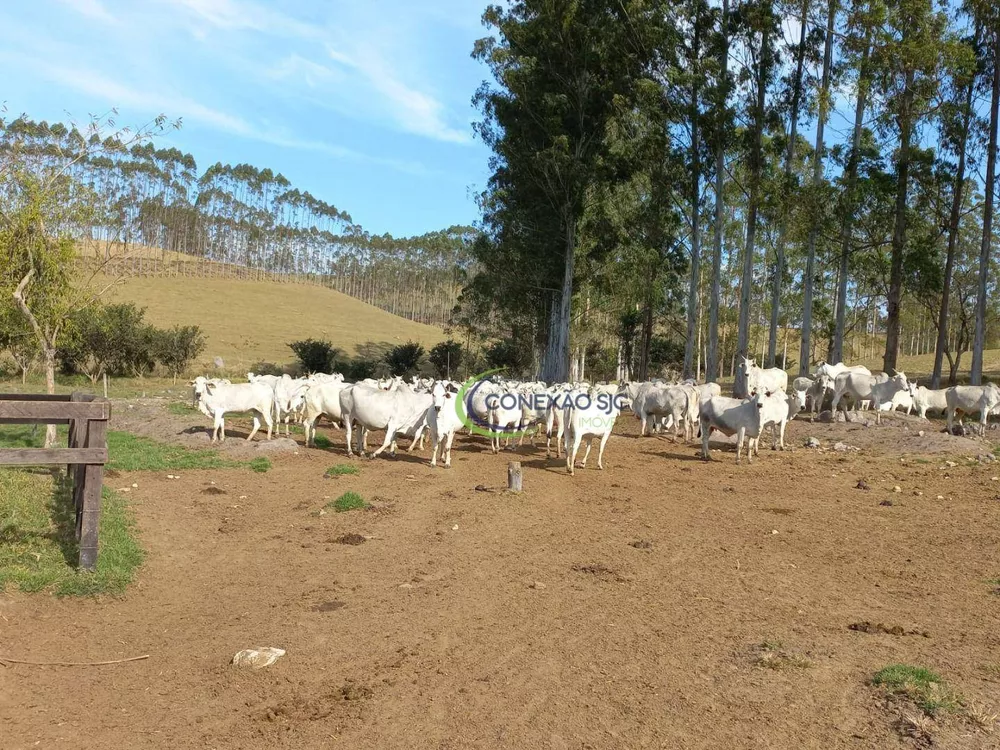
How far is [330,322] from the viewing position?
318ft

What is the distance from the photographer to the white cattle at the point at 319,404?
1900cm

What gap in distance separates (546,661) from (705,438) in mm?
13367

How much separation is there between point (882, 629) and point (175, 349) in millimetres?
46425

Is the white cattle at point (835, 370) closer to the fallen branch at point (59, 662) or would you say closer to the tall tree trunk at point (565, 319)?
the tall tree trunk at point (565, 319)

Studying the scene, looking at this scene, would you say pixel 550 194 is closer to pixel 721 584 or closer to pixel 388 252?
pixel 721 584

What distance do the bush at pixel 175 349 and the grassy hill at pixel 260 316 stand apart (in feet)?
23.8

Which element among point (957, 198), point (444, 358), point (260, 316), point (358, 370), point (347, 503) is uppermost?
point (957, 198)

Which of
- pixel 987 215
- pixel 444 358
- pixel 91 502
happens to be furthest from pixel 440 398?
pixel 444 358

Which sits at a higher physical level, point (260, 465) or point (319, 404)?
point (319, 404)

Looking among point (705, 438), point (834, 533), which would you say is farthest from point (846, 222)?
point (834, 533)

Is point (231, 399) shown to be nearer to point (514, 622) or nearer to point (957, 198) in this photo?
point (514, 622)

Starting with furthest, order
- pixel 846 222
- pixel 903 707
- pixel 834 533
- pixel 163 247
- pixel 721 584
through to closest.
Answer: pixel 163 247 → pixel 846 222 → pixel 834 533 → pixel 721 584 → pixel 903 707

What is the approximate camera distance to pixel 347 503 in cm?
1214

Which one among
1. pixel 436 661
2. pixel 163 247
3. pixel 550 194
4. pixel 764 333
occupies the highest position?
pixel 163 247
